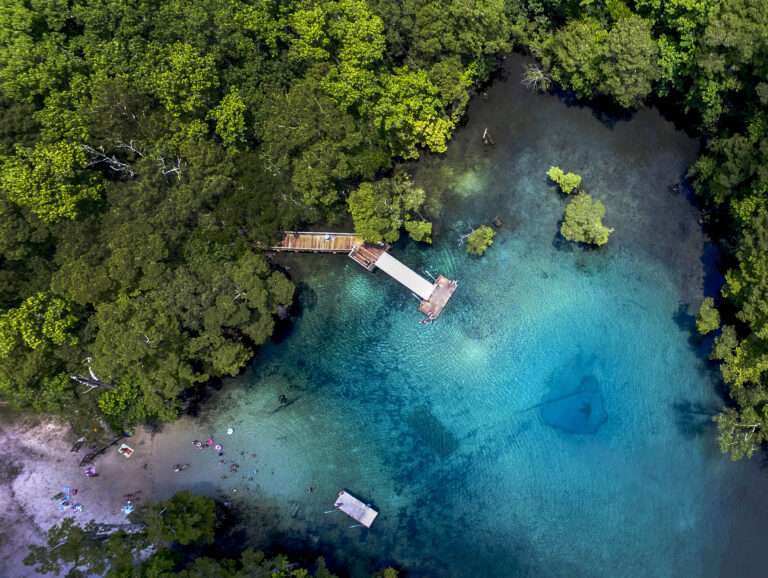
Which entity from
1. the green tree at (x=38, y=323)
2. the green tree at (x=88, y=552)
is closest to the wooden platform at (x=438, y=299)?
the green tree at (x=38, y=323)

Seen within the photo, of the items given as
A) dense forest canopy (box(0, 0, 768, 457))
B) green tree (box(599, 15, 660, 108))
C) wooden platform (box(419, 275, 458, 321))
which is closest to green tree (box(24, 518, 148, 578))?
dense forest canopy (box(0, 0, 768, 457))

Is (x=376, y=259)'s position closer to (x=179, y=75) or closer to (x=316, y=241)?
(x=316, y=241)

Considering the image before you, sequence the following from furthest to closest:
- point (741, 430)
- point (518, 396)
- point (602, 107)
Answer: point (602, 107) → point (518, 396) → point (741, 430)

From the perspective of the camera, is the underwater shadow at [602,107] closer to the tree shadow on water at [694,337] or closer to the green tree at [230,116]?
the tree shadow on water at [694,337]

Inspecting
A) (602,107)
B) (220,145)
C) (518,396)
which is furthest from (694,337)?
(220,145)

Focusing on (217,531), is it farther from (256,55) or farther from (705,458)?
(705,458)

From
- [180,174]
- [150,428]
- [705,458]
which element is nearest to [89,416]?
[150,428]
